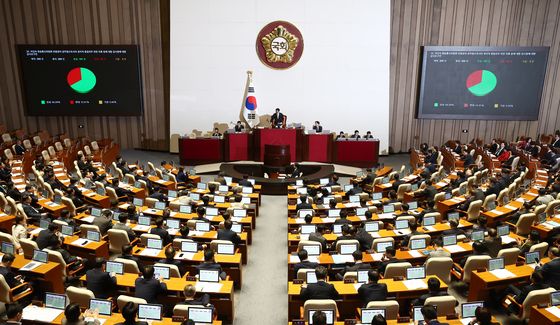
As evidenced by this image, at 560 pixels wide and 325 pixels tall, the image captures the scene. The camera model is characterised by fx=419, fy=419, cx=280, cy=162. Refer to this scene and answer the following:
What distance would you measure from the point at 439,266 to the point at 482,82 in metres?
15.6

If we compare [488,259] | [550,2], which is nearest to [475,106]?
[550,2]

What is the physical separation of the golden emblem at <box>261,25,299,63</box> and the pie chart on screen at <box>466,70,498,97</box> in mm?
8639

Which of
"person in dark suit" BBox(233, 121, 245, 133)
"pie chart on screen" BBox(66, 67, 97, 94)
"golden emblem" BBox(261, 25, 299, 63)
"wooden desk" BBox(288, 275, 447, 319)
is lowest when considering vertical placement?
"wooden desk" BBox(288, 275, 447, 319)

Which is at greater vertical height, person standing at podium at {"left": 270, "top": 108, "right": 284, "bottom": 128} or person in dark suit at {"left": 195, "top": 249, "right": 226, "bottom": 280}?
person standing at podium at {"left": 270, "top": 108, "right": 284, "bottom": 128}

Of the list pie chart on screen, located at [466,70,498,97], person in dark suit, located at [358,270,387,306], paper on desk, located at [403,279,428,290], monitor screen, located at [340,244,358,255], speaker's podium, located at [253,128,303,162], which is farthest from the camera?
pie chart on screen, located at [466,70,498,97]

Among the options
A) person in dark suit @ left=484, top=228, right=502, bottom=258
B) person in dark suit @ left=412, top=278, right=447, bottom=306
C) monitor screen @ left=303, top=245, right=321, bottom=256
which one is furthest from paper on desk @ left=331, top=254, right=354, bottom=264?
person in dark suit @ left=484, top=228, right=502, bottom=258

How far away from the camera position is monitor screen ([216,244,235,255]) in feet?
26.5

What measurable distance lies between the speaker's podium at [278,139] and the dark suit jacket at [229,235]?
956cm

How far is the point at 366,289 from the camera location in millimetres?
6406

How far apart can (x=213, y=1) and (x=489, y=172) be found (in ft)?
45.2

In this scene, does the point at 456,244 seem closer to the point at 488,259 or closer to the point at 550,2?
the point at 488,259

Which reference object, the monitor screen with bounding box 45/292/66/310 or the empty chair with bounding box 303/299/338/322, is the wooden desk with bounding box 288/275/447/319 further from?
the monitor screen with bounding box 45/292/66/310

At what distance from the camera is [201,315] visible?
229 inches

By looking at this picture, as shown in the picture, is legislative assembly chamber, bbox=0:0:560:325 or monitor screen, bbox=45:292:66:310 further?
legislative assembly chamber, bbox=0:0:560:325
